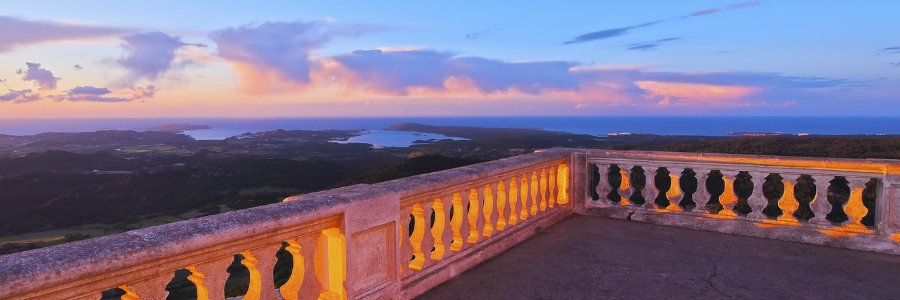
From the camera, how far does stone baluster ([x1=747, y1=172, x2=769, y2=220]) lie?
19.2ft

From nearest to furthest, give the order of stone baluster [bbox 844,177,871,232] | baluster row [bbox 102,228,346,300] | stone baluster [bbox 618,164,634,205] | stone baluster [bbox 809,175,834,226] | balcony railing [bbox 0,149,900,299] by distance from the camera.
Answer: balcony railing [bbox 0,149,900,299]
baluster row [bbox 102,228,346,300]
stone baluster [bbox 844,177,871,232]
stone baluster [bbox 809,175,834,226]
stone baluster [bbox 618,164,634,205]

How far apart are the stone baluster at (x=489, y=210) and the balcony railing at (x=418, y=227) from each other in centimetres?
1

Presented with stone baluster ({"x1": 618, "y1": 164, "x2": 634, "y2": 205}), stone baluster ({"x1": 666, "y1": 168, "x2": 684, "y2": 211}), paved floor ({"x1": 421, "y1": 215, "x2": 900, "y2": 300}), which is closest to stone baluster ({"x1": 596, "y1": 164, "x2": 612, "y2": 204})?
stone baluster ({"x1": 618, "y1": 164, "x2": 634, "y2": 205})

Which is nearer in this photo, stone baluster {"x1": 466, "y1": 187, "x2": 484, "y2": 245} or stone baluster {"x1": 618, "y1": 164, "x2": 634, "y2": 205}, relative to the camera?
stone baluster {"x1": 466, "y1": 187, "x2": 484, "y2": 245}

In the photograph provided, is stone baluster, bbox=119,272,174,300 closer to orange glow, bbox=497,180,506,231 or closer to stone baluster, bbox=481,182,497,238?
stone baluster, bbox=481,182,497,238

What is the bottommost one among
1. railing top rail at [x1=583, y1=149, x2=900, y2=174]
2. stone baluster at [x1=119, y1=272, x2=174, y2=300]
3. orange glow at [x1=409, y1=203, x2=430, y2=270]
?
orange glow at [x1=409, y1=203, x2=430, y2=270]


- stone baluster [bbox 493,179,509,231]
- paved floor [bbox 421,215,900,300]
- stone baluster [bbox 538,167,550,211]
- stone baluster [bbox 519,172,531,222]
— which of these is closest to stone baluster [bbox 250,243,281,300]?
paved floor [bbox 421,215,900,300]

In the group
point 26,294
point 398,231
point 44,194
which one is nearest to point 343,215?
point 398,231

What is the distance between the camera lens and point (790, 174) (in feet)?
18.6

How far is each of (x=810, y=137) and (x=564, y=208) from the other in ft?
39.6

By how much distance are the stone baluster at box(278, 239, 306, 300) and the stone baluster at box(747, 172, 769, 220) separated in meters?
5.26

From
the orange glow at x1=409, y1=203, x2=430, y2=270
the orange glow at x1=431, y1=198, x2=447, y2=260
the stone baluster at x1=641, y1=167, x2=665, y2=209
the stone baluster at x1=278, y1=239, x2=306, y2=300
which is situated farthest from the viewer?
the stone baluster at x1=641, y1=167, x2=665, y2=209

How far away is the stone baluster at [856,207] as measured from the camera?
541 cm

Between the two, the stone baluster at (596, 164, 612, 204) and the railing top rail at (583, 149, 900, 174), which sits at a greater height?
the railing top rail at (583, 149, 900, 174)
